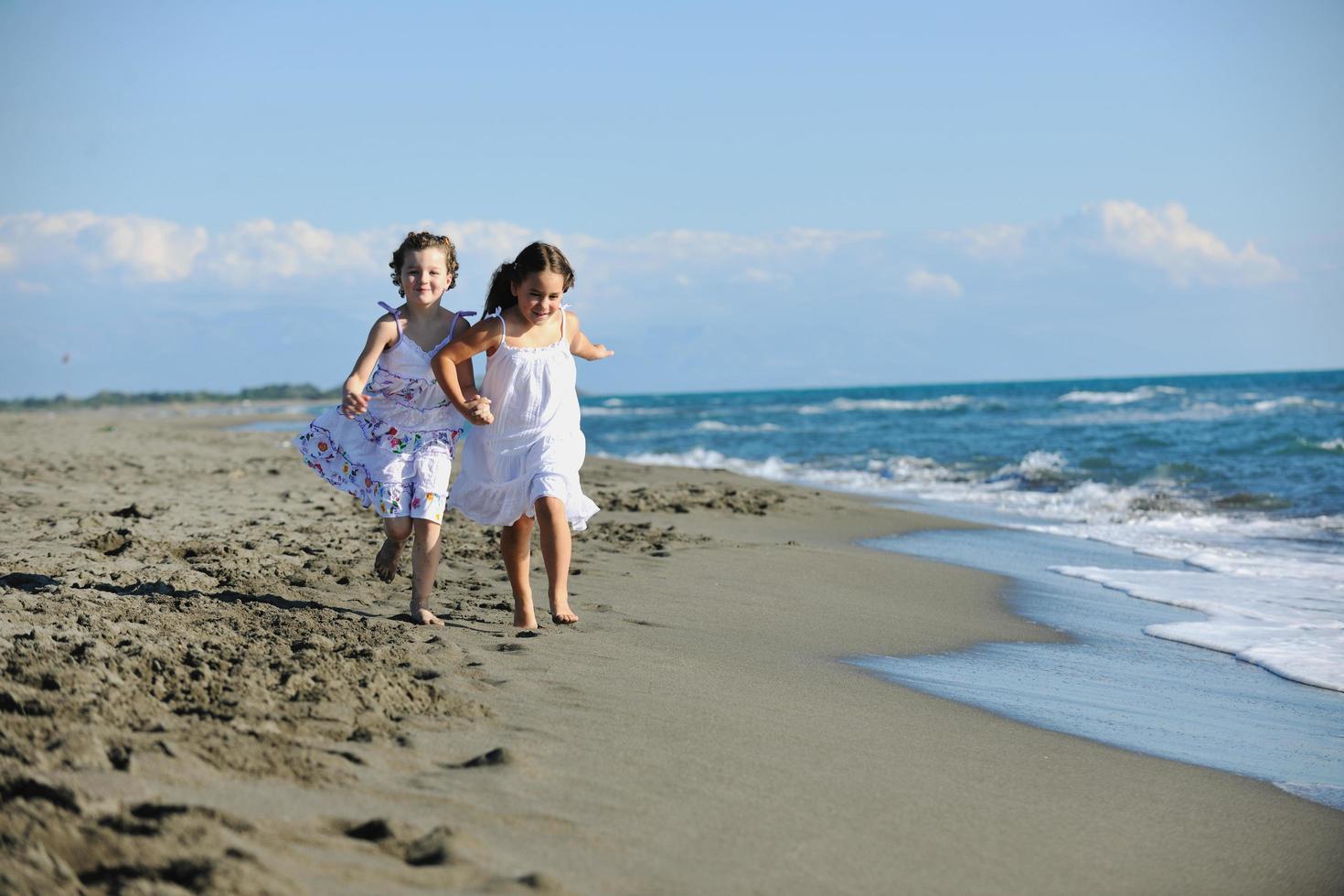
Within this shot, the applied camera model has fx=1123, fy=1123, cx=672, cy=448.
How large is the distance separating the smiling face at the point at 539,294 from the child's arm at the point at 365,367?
21.0 inches

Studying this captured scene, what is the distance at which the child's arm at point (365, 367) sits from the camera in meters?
4.29

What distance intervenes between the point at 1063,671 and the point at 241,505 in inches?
246

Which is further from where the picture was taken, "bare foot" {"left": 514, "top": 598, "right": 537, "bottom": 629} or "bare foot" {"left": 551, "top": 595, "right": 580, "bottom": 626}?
"bare foot" {"left": 551, "top": 595, "right": 580, "bottom": 626}

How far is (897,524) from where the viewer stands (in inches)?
390

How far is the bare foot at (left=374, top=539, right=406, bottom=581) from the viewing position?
4.80 metres

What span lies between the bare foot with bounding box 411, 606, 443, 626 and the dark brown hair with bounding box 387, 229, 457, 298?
4.19ft

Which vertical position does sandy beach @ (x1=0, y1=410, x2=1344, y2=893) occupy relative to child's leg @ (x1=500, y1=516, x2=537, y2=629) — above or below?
below

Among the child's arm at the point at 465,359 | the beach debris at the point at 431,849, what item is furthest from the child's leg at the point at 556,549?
the beach debris at the point at 431,849

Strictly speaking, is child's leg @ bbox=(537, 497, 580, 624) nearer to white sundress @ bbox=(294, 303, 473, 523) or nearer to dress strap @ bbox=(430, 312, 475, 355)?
white sundress @ bbox=(294, 303, 473, 523)

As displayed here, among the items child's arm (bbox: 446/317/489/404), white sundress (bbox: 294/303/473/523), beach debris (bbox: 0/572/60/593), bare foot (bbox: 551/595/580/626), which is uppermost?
child's arm (bbox: 446/317/489/404)

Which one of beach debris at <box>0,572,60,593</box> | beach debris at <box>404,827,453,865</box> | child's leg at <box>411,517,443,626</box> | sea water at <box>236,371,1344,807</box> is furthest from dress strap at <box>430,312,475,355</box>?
beach debris at <box>404,827,453,865</box>

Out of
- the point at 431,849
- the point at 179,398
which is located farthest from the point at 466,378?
the point at 179,398

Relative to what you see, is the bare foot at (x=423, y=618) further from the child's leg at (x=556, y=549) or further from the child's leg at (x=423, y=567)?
the child's leg at (x=556, y=549)

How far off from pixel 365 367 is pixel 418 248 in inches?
20.9
